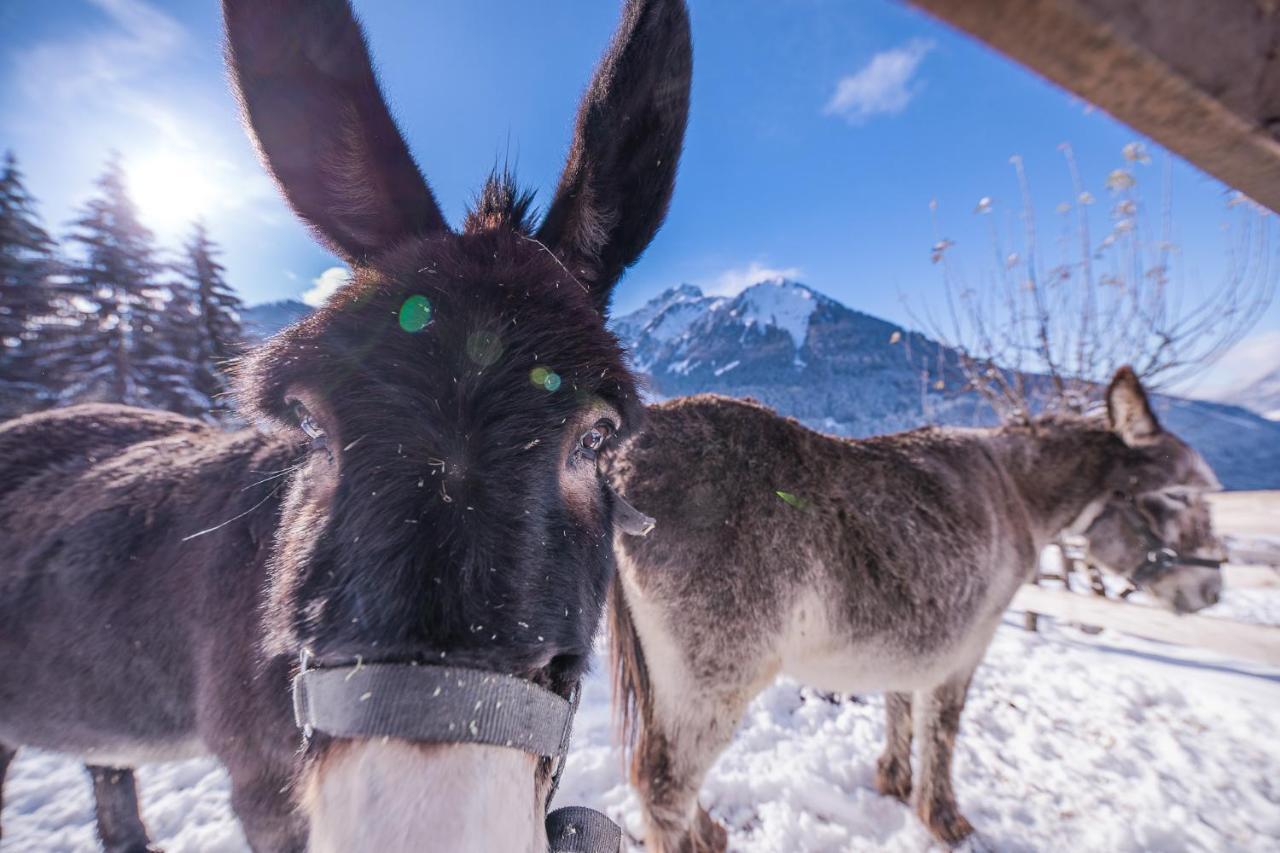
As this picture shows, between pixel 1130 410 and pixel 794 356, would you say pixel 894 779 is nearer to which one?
pixel 1130 410

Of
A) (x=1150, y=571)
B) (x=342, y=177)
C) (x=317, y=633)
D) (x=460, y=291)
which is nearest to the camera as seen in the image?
(x=317, y=633)

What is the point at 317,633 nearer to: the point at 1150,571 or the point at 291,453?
the point at 291,453

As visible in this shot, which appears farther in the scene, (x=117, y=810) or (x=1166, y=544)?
(x=1166, y=544)

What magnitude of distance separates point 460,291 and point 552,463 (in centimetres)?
48

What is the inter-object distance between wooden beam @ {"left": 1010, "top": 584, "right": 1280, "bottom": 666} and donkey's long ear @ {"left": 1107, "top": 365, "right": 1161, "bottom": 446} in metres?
1.66

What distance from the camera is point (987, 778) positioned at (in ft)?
11.6

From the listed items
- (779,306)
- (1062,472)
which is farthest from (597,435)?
(779,306)

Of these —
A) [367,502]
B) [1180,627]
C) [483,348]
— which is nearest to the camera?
[367,502]

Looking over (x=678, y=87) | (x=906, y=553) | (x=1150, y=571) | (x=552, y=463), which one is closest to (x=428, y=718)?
(x=552, y=463)

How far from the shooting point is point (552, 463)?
1.13 m

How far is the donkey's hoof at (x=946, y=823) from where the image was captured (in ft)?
9.57

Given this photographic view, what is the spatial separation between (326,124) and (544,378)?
43.1 inches

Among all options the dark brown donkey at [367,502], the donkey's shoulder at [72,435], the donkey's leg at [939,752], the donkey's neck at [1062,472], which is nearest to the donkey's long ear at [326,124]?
the dark brown donkey at [367,502]

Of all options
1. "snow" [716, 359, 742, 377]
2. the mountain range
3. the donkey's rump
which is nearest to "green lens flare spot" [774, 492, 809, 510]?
the donkey's rump
